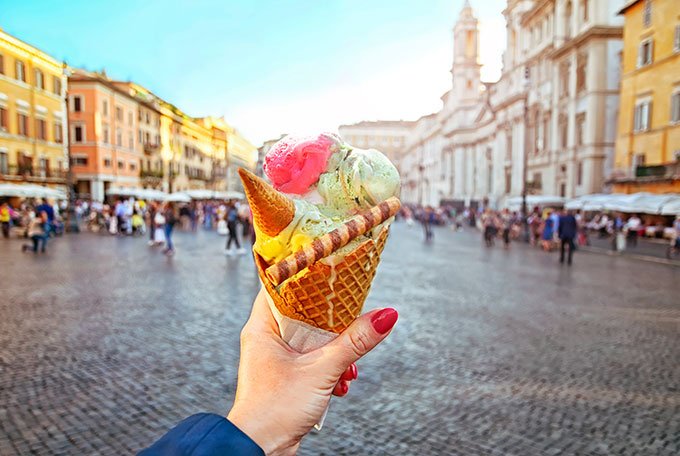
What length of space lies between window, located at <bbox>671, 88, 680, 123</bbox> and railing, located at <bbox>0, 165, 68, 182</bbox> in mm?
34039

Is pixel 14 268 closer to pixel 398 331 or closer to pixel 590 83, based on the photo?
pixel 398 331

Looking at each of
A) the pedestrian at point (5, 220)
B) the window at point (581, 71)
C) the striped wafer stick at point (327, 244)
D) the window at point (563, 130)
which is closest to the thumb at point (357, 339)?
the striped wafer stick at point (327, 244)

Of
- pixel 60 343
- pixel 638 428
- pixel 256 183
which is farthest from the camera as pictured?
pixel 60 343

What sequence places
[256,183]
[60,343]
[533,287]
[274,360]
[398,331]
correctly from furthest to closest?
[533,287] → [398,331] → [60,343] → [274,360] → [256,183]

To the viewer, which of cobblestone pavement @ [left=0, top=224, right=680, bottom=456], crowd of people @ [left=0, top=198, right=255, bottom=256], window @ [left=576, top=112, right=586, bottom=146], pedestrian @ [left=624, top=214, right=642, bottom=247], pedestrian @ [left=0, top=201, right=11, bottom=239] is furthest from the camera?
window @ [left=576, top=112, right=586, bottom=146]

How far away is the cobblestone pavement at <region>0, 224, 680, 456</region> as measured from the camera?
3.67 m

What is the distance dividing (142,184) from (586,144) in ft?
124

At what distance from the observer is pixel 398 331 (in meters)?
6.69

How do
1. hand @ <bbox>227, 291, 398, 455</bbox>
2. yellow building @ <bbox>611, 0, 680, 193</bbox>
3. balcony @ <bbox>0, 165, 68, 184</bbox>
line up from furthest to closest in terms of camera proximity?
balcony @ <bbox>0, 165, 68, 184</bbox>
yellow building @ <bbox>611, 0, 680, 193</bbox>
hand @ <bbox>227, 291, 398, 455</bbox>

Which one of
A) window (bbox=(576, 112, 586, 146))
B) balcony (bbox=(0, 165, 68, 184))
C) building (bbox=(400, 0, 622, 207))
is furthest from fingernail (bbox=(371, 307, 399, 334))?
window (bbox=(576, 112, 586, 146))

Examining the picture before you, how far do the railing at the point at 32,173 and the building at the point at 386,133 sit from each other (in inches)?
3030

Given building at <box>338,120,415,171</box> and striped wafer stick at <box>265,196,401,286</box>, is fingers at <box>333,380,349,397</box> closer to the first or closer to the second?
striped wafer stick at <box>265,196,401,286</box>

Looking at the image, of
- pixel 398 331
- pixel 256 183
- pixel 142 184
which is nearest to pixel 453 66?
pixel 142 184

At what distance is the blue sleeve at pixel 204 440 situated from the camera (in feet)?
3.47
